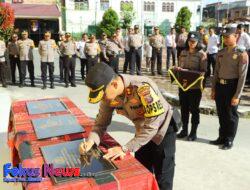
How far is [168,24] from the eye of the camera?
38.0 metres

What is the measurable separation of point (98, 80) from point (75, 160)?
2.06 ft

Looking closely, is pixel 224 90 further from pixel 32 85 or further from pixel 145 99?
pixel 32 85

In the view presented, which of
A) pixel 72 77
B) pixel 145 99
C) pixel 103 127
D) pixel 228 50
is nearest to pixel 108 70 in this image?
pixel 145 99

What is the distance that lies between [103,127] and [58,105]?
1298mm

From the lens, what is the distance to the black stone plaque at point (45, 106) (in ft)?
11.5

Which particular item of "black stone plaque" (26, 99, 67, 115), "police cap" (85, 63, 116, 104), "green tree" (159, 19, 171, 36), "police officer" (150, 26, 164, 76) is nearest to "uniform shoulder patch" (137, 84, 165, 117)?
"police cap" (85, 63, 116, 104)

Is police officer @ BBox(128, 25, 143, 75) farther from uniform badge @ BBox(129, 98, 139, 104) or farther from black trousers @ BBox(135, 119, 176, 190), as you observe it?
uniform badge @ BBox(129, 98, 139, 104)

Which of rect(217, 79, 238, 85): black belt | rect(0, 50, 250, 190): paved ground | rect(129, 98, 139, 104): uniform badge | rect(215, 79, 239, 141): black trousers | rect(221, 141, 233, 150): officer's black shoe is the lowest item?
rect(0, 50, 250, 190): paved ground

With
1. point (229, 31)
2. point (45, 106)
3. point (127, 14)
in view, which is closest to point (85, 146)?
point (45, 106)

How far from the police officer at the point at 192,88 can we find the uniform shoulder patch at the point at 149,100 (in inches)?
108

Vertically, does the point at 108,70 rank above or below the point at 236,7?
below

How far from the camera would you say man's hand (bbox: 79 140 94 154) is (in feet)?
7.72

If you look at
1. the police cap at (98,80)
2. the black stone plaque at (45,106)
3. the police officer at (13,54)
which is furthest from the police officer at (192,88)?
the police officer at (13,54)

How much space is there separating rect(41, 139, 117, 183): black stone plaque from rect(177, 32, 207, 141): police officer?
2.78m
